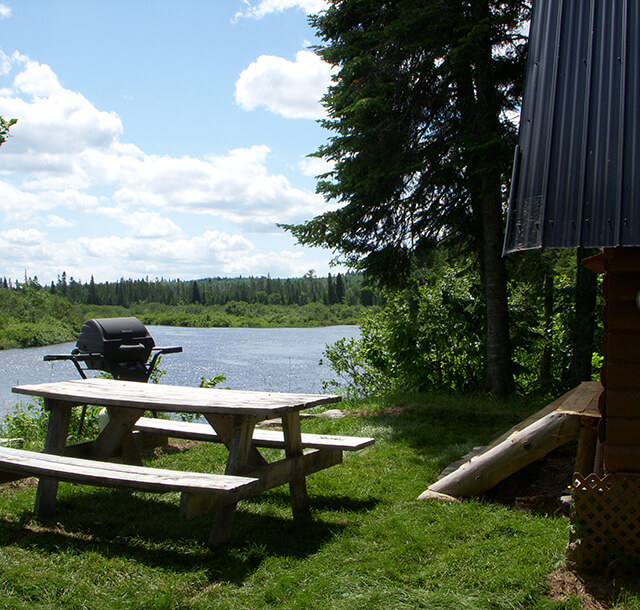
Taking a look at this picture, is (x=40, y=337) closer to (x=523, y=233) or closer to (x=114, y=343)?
(x=114, y=343)

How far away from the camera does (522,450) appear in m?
4.33

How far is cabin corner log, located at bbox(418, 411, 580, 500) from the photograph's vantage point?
13.9ft

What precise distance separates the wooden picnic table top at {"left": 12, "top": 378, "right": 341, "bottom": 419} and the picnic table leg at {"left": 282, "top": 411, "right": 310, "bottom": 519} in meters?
0.17

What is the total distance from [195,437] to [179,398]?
33.8 inches

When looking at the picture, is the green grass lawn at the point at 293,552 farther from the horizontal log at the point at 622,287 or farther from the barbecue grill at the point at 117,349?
the barbecue grill at the point at 117,349

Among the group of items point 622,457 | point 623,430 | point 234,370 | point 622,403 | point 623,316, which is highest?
point 623,316

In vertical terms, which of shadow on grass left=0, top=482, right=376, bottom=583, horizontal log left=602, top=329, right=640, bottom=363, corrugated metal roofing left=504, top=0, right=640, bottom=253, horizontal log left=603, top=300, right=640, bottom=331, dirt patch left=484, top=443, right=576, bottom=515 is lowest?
shadow on grass left=0, top=482, right=376, bottom=583

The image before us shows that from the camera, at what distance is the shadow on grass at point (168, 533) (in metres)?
3.43

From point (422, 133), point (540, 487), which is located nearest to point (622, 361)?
point (540, 487)

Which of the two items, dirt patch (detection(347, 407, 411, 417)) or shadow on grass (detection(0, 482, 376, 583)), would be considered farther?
dirt patch (detection(347, 407, 411, 417))

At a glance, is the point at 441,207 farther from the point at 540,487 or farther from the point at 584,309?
the point at 540,487

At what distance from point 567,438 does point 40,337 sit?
38.4m

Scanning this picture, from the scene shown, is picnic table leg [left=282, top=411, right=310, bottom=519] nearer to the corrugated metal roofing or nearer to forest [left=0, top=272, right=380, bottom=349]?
the corrugated metal roofing

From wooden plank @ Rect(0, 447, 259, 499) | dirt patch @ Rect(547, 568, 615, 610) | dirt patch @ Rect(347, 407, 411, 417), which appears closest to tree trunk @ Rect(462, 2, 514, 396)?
dirt patch @ Rect(347, 407, 411, 417)
